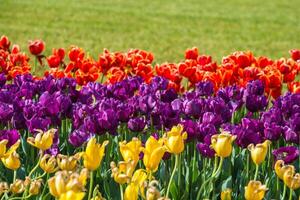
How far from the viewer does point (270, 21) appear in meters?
15.3

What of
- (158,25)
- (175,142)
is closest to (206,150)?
(175,142)

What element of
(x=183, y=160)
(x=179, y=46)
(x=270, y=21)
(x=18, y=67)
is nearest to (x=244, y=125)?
(x=183, y=160)

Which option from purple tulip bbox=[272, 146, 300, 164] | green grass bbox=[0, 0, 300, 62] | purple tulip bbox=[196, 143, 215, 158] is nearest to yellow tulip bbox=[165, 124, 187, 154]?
purple tulip bbox=[196, 143, 215, 158]

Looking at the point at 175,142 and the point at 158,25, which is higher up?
the point at 175,142

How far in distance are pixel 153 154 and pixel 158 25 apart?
1153 centimetres

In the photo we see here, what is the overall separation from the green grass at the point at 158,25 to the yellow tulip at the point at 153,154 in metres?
8.23

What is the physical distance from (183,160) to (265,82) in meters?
1.59

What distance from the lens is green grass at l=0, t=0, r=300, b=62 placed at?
39.5ft

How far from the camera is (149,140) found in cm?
274

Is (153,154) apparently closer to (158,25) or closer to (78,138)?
(78,138)

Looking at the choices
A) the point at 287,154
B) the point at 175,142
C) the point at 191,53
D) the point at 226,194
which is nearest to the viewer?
the point at 226,194

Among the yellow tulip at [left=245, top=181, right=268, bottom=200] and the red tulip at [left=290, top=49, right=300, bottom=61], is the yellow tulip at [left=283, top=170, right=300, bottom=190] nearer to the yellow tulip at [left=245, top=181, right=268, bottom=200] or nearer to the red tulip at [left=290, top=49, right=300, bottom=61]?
the yellow tulip at [left=245, top=181, right=268, bottom=200]

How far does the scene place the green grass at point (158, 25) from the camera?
39.5 ft

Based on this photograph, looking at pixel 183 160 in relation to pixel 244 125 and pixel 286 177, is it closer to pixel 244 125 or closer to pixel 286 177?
pixel 244 125
